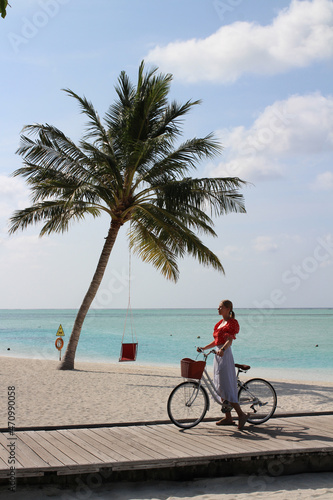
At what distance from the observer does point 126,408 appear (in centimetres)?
959

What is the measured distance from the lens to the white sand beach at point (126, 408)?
4965 millimetres

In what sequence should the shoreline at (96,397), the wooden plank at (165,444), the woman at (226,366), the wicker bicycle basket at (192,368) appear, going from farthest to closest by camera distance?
the shoreline at (96,397)
the woman at (226,366)
the wicker bicycle basket at (192,368)
the wooden plank at (165,444)

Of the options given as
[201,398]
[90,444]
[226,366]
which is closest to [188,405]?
[201,398]

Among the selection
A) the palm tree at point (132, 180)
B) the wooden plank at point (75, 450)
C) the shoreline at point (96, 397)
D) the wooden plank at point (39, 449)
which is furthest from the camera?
the palm tree at point (132, 180)

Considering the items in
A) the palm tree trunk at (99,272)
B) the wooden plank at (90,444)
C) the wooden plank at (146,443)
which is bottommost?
the wooden plank at (90,444)

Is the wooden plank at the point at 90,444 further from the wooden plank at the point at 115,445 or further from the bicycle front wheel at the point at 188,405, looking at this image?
the bicycle front wheel at the point at 188,405

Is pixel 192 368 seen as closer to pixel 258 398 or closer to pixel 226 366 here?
pixel 226 366

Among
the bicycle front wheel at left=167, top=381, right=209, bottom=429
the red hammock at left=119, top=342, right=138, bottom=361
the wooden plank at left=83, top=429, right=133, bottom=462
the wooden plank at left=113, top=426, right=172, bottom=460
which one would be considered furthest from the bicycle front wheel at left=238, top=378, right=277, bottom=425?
the red hammock at left=119, top=342, right=138, bottom=361

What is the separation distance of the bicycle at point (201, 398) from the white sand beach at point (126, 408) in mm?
682

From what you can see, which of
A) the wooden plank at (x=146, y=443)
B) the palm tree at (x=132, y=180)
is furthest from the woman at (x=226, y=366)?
the palm tree at (x=132, y=180)

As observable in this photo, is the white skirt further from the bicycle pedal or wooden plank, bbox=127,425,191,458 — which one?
wooden plank, bbox=127,425,191,458

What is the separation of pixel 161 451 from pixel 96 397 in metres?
5.57

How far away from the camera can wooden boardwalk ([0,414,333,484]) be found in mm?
4934

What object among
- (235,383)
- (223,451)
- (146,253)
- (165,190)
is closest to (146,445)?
(223,451)
